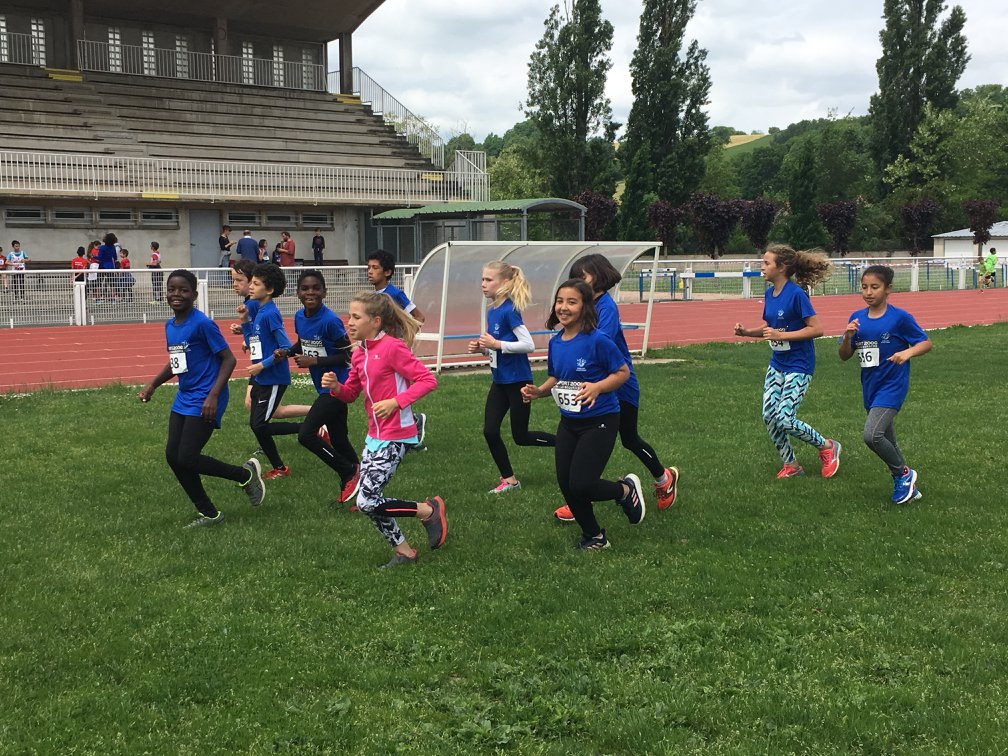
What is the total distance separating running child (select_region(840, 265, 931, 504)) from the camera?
279 inches

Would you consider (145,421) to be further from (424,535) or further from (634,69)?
(634,69)

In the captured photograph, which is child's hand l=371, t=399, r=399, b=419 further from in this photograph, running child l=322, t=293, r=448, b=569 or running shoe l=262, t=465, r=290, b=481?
running shoe l=262, t=465, r=290, b=481

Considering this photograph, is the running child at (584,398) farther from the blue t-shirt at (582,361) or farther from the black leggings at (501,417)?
the black leggings at (501,417)

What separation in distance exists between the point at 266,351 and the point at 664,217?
136 feet

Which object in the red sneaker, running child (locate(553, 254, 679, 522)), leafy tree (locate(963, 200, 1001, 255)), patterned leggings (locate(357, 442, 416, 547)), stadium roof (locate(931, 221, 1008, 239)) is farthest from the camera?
stadium roof (locate(931, 221, 1008, 239))

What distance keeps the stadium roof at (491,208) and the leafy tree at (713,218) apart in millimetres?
16279

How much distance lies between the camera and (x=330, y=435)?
7828mm

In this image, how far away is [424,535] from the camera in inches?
262

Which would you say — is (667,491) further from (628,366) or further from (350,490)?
(350,490)

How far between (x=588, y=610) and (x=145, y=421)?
721 cm

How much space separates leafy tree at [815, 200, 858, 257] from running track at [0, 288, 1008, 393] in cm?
1818

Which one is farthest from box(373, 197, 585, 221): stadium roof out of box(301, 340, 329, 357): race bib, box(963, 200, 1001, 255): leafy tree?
box(963, 200, 1001, 255): leafy tree

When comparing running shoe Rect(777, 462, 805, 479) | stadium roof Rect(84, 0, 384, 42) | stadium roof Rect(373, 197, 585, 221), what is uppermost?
stadium roof Rect(84, 0, 384, 42)

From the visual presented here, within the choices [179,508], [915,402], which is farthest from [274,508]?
[915,402]
